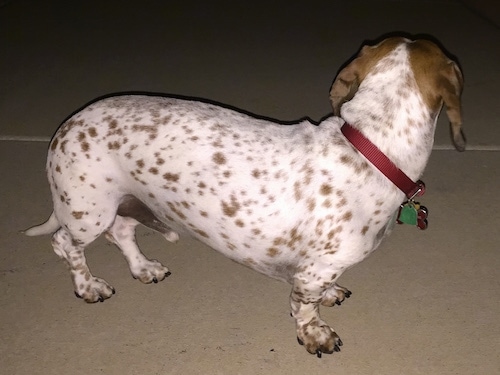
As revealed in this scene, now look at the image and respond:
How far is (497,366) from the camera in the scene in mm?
2328

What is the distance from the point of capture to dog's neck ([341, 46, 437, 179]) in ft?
6.34

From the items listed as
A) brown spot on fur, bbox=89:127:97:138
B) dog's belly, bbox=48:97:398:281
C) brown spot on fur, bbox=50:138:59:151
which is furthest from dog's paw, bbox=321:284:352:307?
brown spot on fur, bbox=50:138:59:151

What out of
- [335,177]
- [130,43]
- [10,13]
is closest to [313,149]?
[335,177]

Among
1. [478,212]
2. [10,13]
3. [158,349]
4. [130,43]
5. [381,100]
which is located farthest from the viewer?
[10,13]

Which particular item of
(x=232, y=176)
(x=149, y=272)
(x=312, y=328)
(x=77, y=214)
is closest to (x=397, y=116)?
(x=232, y=176)

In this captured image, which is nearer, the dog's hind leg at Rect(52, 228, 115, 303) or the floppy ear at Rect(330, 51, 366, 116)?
the floppy ear at Rect(330, 51, 366, 116)

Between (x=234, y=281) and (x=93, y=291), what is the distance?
69 cm

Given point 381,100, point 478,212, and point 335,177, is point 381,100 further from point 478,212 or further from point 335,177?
point 478,212

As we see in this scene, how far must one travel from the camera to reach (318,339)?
238 centimetres

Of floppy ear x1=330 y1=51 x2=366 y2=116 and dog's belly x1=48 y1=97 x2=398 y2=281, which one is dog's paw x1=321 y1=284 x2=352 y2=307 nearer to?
dog's belly x1=48 y1=97 x2=398 y2=281

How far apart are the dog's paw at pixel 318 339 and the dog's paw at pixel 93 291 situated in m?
0.96

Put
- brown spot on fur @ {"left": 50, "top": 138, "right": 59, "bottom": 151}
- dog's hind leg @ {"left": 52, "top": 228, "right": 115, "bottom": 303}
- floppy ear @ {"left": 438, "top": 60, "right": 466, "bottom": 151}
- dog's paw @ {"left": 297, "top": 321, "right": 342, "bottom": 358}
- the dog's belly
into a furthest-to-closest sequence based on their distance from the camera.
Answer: dog's hind leg @ {"left": 52, "top": 228, "right": 115, "bottom": 303} → dog's paw @ {"left": 297, "top": 321, "right": 342, "bottom": 358} → brown spot on fur @ {"left": 50, "top": 138, "right": 59, "bottom": 151} → the dog's belly → floppy ear @ {"left": 438, "top": 60, "right": 466, "bottom": 151}

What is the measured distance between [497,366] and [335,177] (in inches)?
45.7

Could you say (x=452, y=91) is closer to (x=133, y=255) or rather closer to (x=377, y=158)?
(x=377, y=158)
